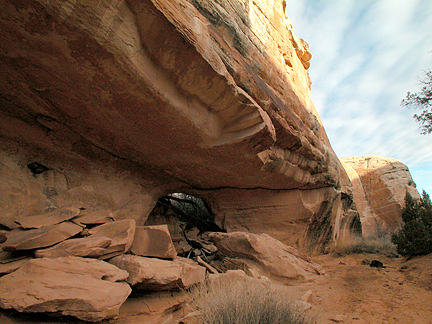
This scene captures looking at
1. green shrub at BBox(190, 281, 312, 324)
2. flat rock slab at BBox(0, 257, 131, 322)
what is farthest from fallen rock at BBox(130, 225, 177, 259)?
green shrub at BBox(190, 281, 312, 324)

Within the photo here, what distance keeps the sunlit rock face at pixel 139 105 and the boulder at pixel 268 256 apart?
1.79 metres

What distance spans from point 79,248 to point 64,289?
745 mm

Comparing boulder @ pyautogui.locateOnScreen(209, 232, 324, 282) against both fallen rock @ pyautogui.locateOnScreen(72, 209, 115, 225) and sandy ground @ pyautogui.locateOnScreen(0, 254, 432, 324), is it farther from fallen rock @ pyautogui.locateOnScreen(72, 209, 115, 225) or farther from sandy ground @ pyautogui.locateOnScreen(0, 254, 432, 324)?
fallen rock @ pyautogui.locateOnScreen(72, 209, 115, 225)

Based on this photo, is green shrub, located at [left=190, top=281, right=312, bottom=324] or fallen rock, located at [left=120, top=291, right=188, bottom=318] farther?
fallen rock, located at [left=120, top=291, right=188, bottom=318]

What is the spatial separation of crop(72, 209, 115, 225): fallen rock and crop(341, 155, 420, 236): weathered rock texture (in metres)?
20.7

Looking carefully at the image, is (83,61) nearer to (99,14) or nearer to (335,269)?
(99,14)

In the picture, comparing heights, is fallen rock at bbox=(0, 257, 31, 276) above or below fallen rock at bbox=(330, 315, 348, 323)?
above

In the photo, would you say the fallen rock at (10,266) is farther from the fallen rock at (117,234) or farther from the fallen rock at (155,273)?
the fallen rock at (155,273)

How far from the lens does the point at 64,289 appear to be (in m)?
2.23

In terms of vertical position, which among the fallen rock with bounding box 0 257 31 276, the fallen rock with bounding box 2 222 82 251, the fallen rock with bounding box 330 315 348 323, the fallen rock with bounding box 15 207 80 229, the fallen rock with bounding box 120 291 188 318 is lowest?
the fallen rock with bounding box 330 315 348 323

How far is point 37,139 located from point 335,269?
8.11 m

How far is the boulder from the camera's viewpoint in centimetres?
512

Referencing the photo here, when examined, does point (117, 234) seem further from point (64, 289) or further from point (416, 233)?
point (416, 233)

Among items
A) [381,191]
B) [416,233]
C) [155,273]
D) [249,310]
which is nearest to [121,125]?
[155,273]
